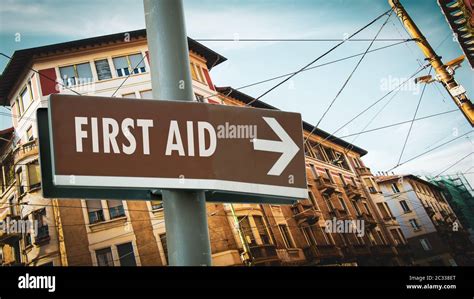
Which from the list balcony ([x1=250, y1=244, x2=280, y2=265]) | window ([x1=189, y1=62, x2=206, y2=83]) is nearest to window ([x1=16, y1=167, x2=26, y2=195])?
window ([x1=189, y1=62, x2=206, y2=83])

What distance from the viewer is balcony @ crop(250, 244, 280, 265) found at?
22.7m

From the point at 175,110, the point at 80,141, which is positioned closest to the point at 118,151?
the point at 80,141

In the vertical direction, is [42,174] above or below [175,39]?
below

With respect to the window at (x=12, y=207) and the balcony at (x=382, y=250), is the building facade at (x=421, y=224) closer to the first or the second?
the balcony at (x=382, y=250)

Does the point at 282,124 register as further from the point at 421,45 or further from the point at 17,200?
the point at 17,200

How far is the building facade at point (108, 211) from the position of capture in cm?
2003

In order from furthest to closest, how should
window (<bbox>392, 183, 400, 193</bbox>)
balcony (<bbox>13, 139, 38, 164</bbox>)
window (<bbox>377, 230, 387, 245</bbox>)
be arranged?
window (<bbox>392, 183, 400, 193</bbox>)
window (<bbox>377, 230, 387, 245</bbox>)
balcony (<bbox>13, 139, 38, 164</bbox>)

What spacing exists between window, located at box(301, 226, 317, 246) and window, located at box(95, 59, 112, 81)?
16.2m

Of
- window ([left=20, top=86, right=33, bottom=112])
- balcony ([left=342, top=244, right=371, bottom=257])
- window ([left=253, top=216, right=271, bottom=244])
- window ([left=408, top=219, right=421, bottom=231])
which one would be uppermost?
window ([left=20, top=86, right=33, bottom=112])

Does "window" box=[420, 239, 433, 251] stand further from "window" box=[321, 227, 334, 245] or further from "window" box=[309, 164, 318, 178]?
"window" box=[309, 164, 318, 178]

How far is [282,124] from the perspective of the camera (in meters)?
1.67

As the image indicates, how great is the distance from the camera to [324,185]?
32656 mm

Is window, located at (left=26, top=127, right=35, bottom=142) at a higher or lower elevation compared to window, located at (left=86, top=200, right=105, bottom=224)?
higher
